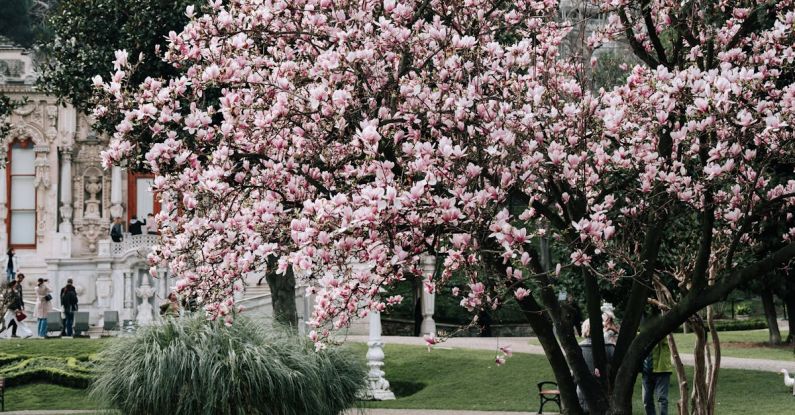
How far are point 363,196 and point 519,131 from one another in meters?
1.59

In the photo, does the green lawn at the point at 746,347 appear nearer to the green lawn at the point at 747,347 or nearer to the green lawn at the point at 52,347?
the green lawn at the point at 747,347

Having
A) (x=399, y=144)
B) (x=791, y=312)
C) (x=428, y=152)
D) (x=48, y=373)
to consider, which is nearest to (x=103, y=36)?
(x=48, y=373)

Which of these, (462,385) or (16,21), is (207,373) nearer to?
(462,385)

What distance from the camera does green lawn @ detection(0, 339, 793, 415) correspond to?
19969mm

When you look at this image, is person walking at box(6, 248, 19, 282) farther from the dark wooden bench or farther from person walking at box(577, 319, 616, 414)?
person walking at box(577, 319, 616, 414)

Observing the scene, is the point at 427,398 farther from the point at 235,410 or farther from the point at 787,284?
the point at 787,284

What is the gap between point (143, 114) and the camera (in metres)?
8.86

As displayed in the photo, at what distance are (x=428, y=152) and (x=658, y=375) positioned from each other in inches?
324

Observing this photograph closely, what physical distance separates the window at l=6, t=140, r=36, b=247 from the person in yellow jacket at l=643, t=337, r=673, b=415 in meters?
31.1

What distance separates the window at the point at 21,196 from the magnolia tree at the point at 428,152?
33.5 metres

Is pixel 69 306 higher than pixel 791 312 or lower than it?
higher

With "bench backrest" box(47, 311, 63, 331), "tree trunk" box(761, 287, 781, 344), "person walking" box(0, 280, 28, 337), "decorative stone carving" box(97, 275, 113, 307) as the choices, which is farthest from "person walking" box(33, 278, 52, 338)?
"tree trunk" box(761, 287, 781, 344)

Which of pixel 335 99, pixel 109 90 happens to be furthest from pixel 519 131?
pixel 109 90

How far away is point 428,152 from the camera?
27.1ft
